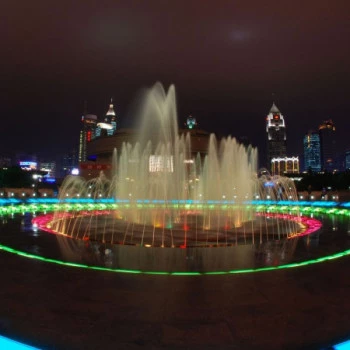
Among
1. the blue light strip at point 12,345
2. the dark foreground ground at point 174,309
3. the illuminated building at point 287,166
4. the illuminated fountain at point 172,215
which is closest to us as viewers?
the blue light strip at point 12,345

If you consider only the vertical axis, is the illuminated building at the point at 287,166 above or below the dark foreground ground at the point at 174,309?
above

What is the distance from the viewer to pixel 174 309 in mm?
4711

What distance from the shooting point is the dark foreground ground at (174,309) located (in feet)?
12.7

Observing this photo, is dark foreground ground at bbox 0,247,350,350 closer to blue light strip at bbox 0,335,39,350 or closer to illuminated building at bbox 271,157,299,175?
blue light strip at bbox 0,335,39,350

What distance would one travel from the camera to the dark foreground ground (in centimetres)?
386

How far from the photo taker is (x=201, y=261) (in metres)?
7.60

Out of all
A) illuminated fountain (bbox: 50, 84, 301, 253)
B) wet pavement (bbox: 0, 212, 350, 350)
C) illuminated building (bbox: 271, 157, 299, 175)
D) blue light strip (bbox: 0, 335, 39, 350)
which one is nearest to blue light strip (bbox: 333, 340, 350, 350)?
wet pavement (bbox: 0, 212, 350, 350)

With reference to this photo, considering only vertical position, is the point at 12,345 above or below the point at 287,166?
below

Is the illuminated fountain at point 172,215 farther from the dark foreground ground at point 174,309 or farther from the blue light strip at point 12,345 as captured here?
the blue light strip at point 12,345

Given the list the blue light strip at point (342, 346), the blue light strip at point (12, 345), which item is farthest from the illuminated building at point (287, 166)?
the blue light strip at point (12, 345)

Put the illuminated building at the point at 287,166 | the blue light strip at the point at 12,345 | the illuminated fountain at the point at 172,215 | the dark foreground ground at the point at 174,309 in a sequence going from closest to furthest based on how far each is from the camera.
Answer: the blue light strip at the point at 12,345 → the dark foreground ground at the point at 174,309 → the illuminated fountain at the point at 172,215 → the illuminated building at the point at 287,166

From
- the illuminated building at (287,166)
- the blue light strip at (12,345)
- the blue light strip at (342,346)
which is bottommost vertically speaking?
the blue light strip at (342,346)

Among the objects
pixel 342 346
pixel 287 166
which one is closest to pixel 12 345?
pixel 342 346

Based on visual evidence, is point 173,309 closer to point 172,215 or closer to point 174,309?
point 174,309
